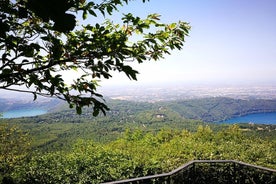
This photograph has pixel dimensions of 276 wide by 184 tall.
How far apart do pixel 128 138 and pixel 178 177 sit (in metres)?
25.5

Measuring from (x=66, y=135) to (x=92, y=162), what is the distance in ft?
326

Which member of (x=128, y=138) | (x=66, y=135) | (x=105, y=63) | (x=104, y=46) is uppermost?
(x=104, y=46)

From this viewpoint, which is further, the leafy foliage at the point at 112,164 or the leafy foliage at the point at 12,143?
the leafy foliage at the point at 12,143

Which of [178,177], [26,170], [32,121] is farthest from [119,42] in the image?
[32,121]

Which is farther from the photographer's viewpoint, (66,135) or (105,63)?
(66,135)

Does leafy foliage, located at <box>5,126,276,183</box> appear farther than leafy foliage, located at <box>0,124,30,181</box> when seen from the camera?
No

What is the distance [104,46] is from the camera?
221 cm

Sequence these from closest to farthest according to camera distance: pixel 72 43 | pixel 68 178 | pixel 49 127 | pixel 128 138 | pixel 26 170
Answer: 1. pixel 72 43
2. pixel 68 178
3. pixel 26 170
4. pixel 128 138
5. pixel 49 127

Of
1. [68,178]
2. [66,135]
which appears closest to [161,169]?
[68,178]

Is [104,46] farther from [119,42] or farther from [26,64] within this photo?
[26,64]

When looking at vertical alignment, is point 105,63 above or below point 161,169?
above

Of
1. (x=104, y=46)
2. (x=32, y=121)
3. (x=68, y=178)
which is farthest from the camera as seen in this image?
(x=32, y=121)

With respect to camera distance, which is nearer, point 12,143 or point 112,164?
point 112,164

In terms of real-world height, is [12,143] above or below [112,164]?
below
